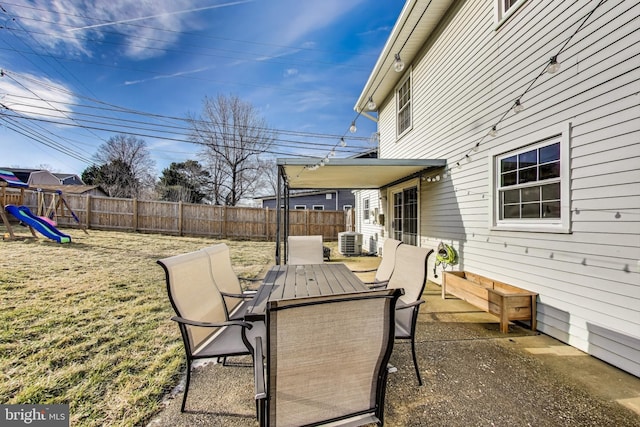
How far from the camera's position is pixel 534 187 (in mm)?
3357

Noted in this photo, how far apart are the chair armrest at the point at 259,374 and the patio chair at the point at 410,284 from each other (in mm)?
1059

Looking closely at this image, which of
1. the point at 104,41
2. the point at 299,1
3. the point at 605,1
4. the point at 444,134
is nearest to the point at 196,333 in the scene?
the point at 605,1

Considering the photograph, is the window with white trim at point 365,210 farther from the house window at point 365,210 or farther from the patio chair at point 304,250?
the patio chair at point 304,250

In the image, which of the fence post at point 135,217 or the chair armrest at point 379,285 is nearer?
the chair armrest at point 379,285

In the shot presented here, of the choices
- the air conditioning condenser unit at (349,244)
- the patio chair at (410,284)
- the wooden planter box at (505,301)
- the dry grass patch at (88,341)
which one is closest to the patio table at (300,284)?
the patio chair at (410,284)

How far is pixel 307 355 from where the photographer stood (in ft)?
3.97

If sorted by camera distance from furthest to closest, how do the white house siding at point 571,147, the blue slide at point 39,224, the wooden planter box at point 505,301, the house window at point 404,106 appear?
1. the blue slide at point 39,224
2. the house window at point 404,106
3. the wooden planter box at point 505,301
4. the white house siding at point 571,147

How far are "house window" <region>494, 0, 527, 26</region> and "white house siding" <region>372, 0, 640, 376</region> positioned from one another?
9 cm

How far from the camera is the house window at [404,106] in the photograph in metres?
6.79

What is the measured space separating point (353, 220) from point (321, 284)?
1096 centimetres

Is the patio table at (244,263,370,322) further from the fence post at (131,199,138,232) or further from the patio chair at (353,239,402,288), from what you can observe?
the fence post at (131,199,138,232)

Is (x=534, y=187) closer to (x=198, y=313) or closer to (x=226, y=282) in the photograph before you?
(x=226, y=282)

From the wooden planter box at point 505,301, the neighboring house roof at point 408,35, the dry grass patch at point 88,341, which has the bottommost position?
the dry grass patch at point 88,341

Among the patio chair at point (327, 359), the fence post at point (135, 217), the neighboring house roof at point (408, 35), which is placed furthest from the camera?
the fence post at point (135, 217)
